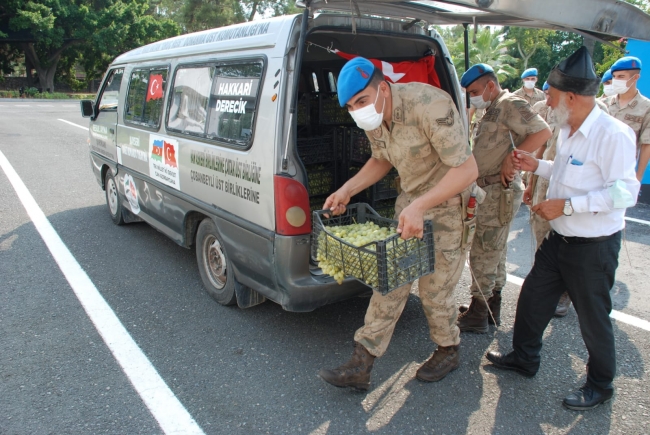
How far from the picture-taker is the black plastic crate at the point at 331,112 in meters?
4.99

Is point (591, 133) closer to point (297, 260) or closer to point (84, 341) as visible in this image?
point (297, 260)

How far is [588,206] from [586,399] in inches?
44.3

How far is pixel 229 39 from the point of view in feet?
12.1

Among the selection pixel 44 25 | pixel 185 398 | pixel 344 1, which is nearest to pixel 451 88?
pixel 344 1

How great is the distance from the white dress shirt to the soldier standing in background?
5507 millimetres

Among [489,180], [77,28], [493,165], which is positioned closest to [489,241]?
[489,180]

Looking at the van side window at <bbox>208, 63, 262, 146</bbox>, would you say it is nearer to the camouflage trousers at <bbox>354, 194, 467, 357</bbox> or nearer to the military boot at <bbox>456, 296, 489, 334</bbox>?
the camouflage trousers at <bbox>354, 194, 467, 357</bbox>

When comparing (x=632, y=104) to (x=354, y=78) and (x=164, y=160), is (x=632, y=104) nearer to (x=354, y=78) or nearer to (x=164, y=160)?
(x=354, y=78)

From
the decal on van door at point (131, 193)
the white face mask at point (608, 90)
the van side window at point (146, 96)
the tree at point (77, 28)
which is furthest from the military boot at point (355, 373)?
the tree at point (77, 28)

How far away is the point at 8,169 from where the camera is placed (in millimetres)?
9648

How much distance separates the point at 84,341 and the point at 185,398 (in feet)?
3.59

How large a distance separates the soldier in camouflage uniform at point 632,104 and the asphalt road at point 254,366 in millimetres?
1251

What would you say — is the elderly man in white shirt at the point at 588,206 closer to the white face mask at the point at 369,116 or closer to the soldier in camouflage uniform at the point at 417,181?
the soldier in camouflage uniform at the point at 417,181

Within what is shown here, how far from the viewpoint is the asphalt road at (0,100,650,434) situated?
2789 millimetres
